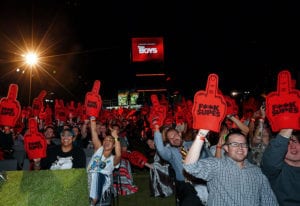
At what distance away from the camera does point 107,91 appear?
224ft

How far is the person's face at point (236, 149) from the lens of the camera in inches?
141

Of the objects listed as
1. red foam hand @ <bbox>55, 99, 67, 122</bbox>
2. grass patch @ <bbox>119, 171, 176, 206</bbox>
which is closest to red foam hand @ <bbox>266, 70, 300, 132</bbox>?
grass patch @ <bbox>119, 171, 176, 206</bbox>

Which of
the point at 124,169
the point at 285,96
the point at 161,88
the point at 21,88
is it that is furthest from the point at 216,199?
the point at 161,88

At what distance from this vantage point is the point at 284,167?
12.6 feet

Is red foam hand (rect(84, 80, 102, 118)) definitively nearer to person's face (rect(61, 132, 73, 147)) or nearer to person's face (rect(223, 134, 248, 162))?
person's face (rect(61, 132, 73, 147))

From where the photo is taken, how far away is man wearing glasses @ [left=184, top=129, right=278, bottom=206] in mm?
3416

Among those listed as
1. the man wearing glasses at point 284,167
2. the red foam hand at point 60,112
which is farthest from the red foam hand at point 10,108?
the red foam hand at point 60,112

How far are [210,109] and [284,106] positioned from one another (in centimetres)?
88

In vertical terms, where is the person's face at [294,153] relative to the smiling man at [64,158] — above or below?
above

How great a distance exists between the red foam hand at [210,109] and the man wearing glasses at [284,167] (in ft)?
1.84

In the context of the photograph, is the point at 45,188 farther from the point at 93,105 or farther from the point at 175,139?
the point at 175,139

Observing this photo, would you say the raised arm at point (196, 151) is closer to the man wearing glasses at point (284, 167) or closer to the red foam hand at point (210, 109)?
the red foam hand at point (210, 109)

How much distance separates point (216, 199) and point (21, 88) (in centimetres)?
2859

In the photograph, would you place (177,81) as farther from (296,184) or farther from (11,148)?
(296,184)
